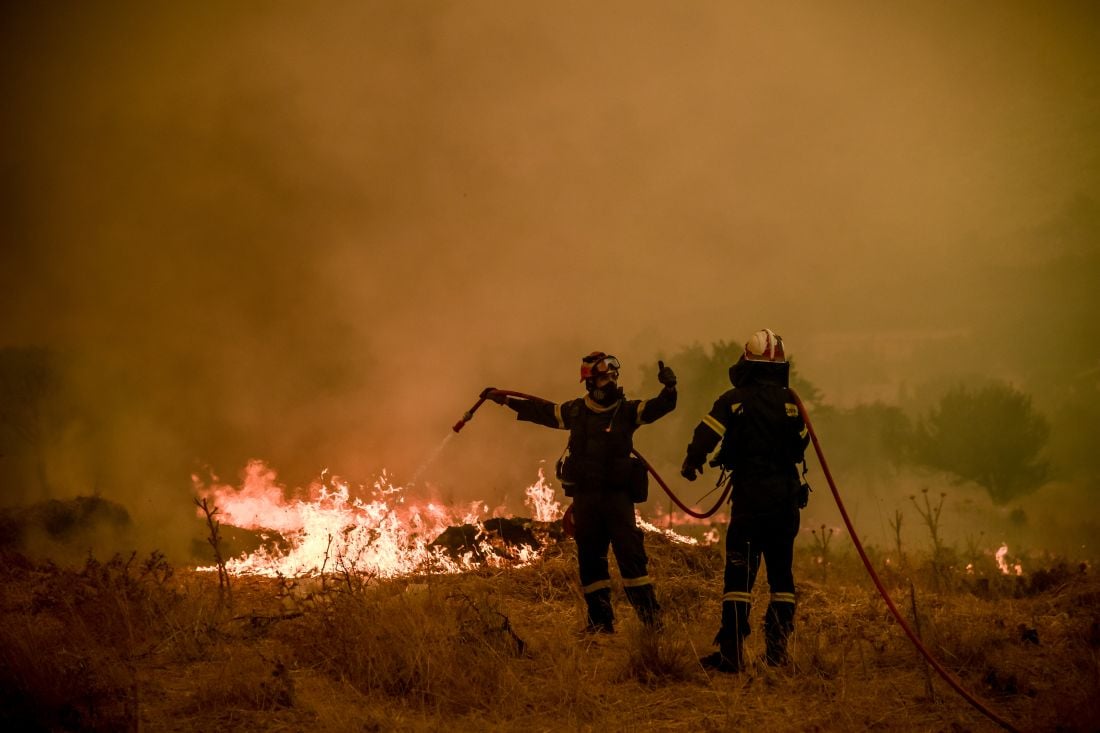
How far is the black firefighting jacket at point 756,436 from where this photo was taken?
19.5ft

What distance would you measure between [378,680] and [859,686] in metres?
3.56

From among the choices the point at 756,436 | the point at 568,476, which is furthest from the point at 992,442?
the point at 756,436

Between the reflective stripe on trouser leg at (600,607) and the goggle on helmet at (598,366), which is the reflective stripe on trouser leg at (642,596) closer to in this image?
the reflective stripe on trouser leg at (600,607)

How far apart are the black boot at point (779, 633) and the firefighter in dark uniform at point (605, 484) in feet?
3.81

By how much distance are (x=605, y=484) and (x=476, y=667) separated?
7.14 feet

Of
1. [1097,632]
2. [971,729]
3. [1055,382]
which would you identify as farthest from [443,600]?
[1055,382]

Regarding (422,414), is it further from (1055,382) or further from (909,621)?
(1055,382)

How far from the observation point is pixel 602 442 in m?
7.03

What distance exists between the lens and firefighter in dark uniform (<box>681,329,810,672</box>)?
579 centimetres

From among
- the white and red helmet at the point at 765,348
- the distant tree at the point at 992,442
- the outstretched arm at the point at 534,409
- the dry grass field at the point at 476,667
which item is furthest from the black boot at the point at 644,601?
the distant tree at the point at 992,442

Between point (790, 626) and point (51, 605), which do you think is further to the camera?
point (51, 605)

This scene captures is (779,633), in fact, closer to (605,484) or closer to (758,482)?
(758,482)

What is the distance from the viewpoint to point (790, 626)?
19.1ft

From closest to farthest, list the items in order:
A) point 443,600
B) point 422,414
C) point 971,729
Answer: point 971,729 < point 443,600 < point 422,414
